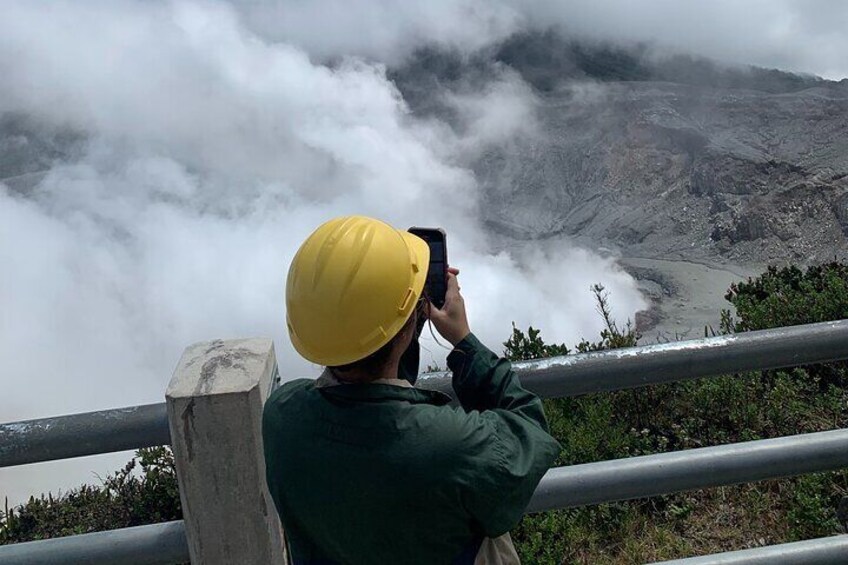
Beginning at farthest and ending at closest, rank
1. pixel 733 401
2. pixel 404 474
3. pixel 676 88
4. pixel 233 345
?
pixel 676 88 < pixel 733 401 < pixel 233 345 < pixel 404 474

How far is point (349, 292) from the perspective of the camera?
60.4 inches

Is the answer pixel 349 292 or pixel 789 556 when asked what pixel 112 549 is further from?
pixel 789 556

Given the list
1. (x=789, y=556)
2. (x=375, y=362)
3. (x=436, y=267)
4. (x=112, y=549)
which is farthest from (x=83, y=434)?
(x=789, y=556)

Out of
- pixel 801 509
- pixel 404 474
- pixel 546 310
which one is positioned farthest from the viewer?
pixel 546 310

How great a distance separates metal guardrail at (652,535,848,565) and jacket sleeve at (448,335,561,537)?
0.90 metres

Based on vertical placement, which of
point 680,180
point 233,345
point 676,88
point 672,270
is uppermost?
point 676,88

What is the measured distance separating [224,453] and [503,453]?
76 cm

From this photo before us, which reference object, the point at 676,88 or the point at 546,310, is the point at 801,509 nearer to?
the point at 546,310

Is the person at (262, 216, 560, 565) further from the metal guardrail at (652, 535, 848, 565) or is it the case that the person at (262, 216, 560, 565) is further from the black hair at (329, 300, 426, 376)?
the metal guardrail at (652, 535, 848, 565)

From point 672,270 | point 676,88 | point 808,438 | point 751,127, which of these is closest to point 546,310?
point 672,270

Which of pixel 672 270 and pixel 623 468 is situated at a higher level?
pixel 672 270

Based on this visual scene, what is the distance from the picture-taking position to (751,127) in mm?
34375

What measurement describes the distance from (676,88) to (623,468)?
3977cm

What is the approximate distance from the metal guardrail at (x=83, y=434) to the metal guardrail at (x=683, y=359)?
707mm
